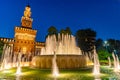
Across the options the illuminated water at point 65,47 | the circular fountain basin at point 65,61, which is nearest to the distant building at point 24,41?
the illuminated water at point 65,47

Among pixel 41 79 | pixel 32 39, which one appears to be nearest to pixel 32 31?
pixel 32 39

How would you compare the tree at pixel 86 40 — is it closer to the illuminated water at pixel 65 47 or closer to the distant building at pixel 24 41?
the illuminated water at pixel 65 47

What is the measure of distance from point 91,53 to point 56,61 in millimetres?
26731

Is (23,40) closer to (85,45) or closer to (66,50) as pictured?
(85,45)

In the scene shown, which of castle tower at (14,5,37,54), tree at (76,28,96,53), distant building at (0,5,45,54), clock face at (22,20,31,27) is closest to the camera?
tree at (76,28,96,53)

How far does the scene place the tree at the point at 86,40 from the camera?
1581 inches

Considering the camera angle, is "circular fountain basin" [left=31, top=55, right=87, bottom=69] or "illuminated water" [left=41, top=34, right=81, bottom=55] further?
"illuminated water" [left=41, top=34, right=81, bottom=55]

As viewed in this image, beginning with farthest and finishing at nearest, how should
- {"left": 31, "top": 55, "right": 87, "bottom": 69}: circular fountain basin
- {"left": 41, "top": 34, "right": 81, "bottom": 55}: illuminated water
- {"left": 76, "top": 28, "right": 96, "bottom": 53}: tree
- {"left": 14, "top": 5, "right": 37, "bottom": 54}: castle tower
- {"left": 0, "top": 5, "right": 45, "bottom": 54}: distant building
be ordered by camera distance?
{"left": 14, "top": 5, "right": 37, "bottom": 54}: castle tower → {"left": 0, "top": 5, "right": 45, "bottom": 54}: distant building → {"left": 76, "top": 28, "right": 96, "bottom": 53}: tree → {"left": 41, "top": 34, "right": 81, "bottom": 55}: illuminated water → {"left": 31, "top": 55, "right": 87, "bottom": 69}: circular fountain basin

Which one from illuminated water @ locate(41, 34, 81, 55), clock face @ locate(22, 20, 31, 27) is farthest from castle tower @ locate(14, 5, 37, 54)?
illuminated water @ locate(41, 34, 81, 55)

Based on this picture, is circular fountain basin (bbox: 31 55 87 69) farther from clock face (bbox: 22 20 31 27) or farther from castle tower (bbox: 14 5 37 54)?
clock face (bbox: 22 20 31 27)

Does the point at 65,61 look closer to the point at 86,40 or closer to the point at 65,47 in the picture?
the point at 65,47

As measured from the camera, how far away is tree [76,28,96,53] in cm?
4016

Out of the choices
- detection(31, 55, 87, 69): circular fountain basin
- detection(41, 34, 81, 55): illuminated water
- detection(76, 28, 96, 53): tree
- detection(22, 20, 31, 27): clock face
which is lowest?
detection(31, 55, 87, 69): circular fountain basin

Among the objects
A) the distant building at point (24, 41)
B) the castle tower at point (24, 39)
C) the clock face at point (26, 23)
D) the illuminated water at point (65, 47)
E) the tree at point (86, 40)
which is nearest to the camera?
the illuminated water at point (65, 47)
